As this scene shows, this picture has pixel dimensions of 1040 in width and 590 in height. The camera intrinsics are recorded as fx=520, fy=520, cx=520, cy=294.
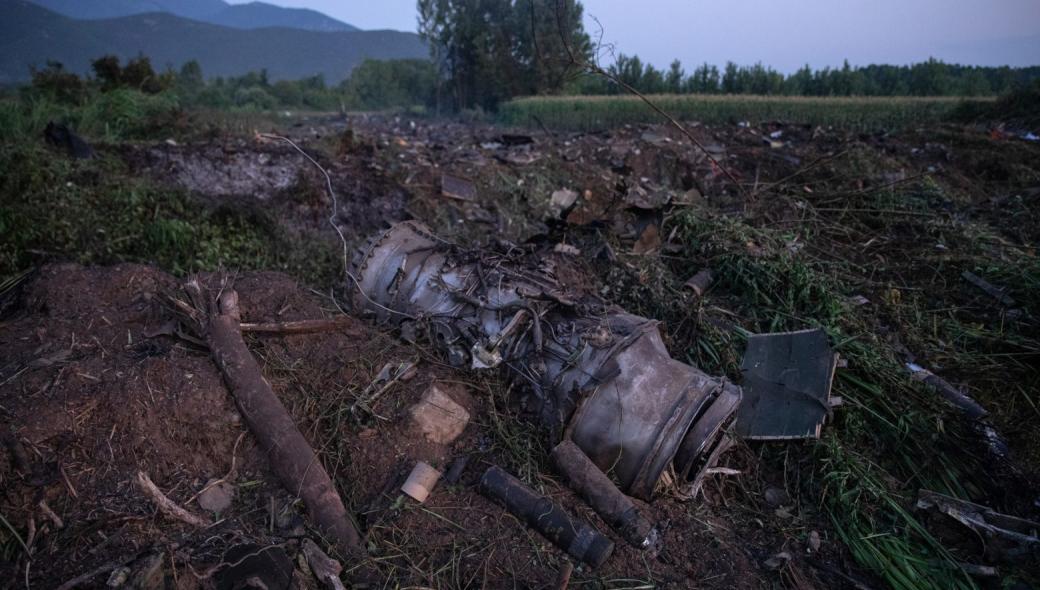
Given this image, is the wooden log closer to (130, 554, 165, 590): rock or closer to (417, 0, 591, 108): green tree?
(130, 554, 165, 590): rock

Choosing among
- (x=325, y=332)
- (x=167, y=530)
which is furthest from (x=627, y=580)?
(x=325, y=332)

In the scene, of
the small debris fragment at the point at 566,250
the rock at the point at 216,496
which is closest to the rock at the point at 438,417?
the rock at the point at 216,496

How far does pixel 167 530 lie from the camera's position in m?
2.21

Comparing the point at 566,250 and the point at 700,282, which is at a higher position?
the point at 566,250

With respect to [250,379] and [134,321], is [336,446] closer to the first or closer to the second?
[250,379]

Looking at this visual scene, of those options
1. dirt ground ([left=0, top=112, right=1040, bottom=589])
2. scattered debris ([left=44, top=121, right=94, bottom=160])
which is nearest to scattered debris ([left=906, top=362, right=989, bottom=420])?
dirt ground ([left=0, top=112, right=1040, bottom=589])

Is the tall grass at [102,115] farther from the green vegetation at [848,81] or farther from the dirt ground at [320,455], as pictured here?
the green vegetation at [848,81]

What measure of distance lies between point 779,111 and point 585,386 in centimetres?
1487

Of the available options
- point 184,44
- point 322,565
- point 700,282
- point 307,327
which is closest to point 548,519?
point 322,565

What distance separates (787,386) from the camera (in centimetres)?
319

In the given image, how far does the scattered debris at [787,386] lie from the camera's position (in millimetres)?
3045

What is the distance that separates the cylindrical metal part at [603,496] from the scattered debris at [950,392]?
2160 mm

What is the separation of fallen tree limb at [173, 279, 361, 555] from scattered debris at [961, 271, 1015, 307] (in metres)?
4.92

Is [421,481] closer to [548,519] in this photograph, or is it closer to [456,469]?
[456,469]
